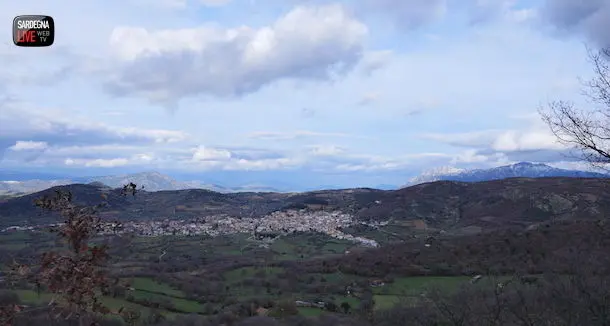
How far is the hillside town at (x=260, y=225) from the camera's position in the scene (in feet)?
336

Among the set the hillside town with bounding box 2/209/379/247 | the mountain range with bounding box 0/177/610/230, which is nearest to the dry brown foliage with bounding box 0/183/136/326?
the mountain range with bounding box 0/177/610/230

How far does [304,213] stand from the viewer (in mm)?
134375

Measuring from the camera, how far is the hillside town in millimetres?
102562

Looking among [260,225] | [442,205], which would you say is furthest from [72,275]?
[442,205]

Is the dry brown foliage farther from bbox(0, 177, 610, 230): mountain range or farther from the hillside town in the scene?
the hillside town

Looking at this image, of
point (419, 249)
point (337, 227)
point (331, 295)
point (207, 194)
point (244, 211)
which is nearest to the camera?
point (331, 295)

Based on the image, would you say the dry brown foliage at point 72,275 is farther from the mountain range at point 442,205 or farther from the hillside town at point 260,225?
the hillside town at point 260,225

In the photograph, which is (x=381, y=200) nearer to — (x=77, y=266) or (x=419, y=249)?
(x=419, y=249)

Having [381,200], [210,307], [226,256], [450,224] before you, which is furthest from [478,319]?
[381,200]

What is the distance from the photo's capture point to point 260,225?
114 m

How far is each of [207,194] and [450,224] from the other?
111 m

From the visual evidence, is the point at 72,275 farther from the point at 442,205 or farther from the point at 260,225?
the point at 442,205

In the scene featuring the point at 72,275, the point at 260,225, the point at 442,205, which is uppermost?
the point at 72,275

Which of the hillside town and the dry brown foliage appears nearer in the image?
the dry brown foliage
